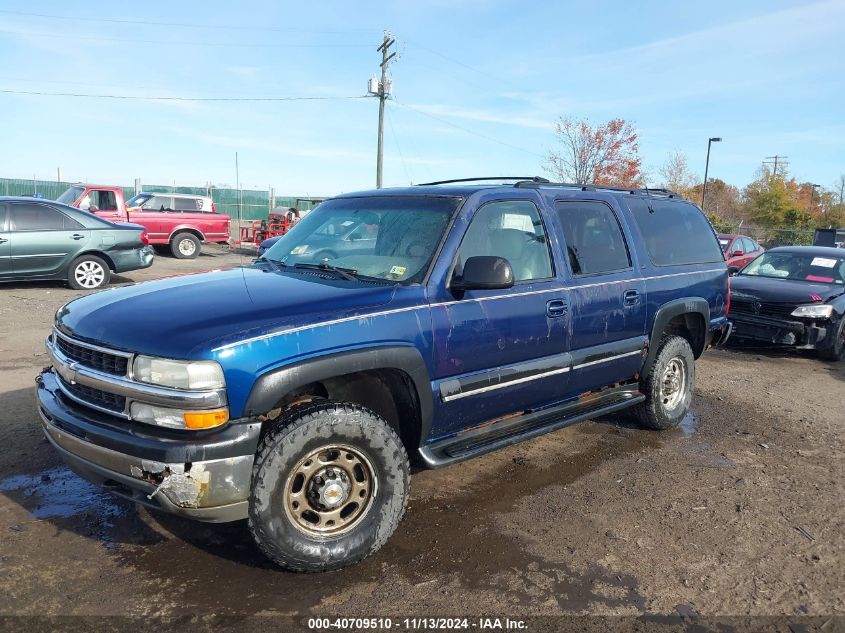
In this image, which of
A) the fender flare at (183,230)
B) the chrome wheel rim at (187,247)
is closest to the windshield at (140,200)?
the fender flare at (183,230)

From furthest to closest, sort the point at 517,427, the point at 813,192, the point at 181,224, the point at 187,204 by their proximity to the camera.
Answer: the point at 813,192 → the point at 187,204 → the point at 181,224 → the point at 517,427

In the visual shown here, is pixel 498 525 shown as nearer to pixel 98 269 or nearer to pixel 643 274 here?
pixel 643 274

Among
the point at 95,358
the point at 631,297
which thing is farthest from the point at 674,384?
the point at 95,358

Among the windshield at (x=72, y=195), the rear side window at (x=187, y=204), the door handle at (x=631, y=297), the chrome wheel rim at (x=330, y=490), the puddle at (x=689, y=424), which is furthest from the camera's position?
the rear side window at (x=187, y=204)

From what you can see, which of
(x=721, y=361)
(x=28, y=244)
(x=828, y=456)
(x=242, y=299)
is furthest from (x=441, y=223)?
(x=28, y=244)

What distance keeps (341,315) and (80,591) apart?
174 centimetres

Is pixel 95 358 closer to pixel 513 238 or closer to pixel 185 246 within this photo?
pixel 513 238

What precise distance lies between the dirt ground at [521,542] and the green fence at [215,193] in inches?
1115

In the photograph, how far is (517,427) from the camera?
13.3ft

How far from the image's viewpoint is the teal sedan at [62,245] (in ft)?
35.1

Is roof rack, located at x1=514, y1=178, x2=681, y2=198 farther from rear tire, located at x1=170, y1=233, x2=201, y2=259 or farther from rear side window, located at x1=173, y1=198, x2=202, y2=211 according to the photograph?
rear side window, located at x1=173, y1=198, x2=202, y2=211

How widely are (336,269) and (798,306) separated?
23.8ft

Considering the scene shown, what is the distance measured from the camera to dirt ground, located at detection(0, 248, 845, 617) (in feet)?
9.86

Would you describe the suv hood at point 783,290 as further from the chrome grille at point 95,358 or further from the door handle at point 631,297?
the chrome grille at point 95,358
